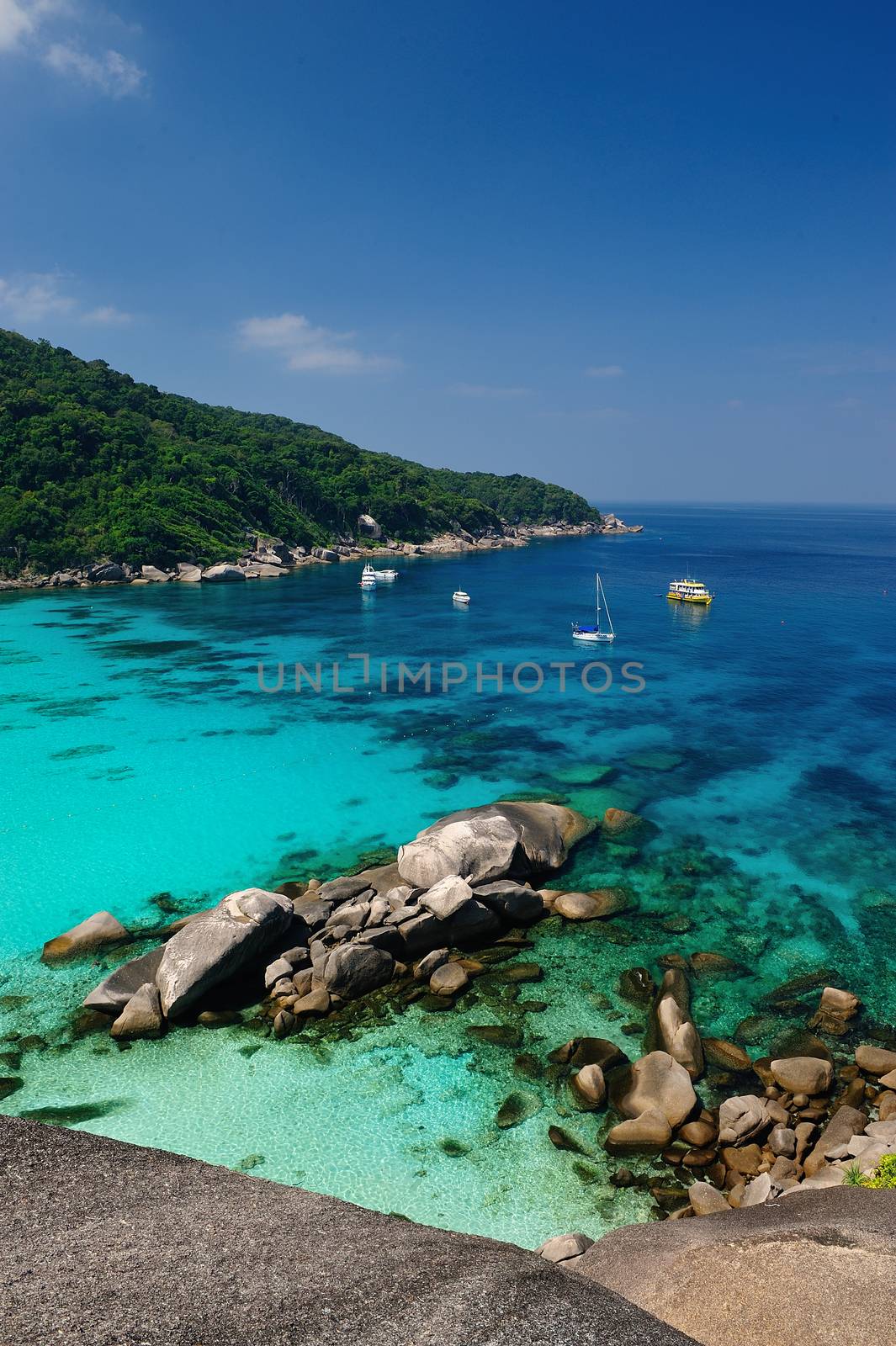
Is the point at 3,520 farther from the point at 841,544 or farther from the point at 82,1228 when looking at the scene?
the point at 841,544

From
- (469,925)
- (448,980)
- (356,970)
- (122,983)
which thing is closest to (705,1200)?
(448,980)

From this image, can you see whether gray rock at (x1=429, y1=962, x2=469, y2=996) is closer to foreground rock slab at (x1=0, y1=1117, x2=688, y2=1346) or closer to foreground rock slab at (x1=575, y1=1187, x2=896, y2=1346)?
foreground rock slab at (x1=575, y1=1187, x2=896, y2=1346)

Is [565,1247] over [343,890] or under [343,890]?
under

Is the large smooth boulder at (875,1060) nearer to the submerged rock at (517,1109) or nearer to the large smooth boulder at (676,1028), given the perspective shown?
the large smooth boulder at (676,1028)

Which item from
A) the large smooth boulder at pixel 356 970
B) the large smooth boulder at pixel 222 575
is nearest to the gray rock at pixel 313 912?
the large smooth boulder at pixel 356 970

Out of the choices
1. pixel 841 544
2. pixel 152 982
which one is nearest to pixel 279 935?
pixel 152 982

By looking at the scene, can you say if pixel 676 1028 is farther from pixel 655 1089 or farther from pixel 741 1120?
pixel 741 1120
